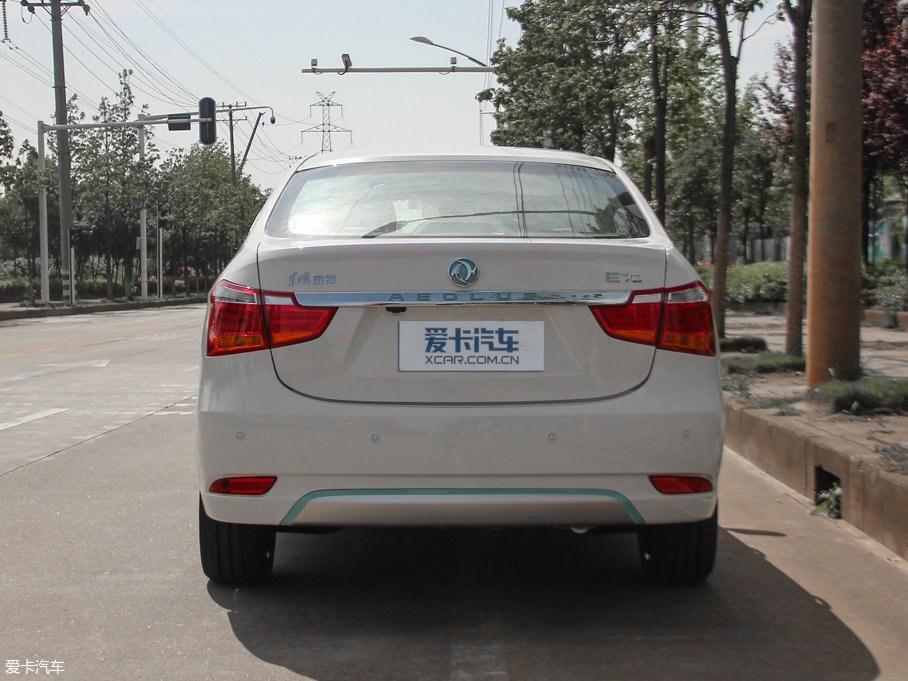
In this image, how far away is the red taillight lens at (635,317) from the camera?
148 inches

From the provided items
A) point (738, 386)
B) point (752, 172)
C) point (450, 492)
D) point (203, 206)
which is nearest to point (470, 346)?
point (450, 492)

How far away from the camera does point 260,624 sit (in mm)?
3943

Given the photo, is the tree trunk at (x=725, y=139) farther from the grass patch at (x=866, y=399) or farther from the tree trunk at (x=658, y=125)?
the grass patch at (x=866, y=399)

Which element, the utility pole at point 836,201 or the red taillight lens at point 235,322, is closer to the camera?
the red taillight lens at point 235,322

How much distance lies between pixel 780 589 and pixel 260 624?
1974mm

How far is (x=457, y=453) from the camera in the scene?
3.66 meters

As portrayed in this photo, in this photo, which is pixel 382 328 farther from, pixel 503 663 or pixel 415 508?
pixel 503 663

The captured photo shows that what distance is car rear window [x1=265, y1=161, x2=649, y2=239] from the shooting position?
13.3ft

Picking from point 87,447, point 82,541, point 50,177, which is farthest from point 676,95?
point 50,177

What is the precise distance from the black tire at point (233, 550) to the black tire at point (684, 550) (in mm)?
1412

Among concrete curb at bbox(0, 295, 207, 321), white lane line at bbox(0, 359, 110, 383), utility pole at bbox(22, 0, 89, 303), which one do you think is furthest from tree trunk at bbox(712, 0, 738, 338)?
utility pole at bbox(22, 0, 89, 303)

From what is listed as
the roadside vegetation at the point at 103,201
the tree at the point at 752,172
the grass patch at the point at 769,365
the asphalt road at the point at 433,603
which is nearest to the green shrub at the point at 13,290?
the roadside vegetation at the point at 103,201

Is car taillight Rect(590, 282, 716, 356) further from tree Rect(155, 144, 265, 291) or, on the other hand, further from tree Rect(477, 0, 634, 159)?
tree Rect(155, 144, 265, 291)

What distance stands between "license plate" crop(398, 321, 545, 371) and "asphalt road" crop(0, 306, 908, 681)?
0.90 m
